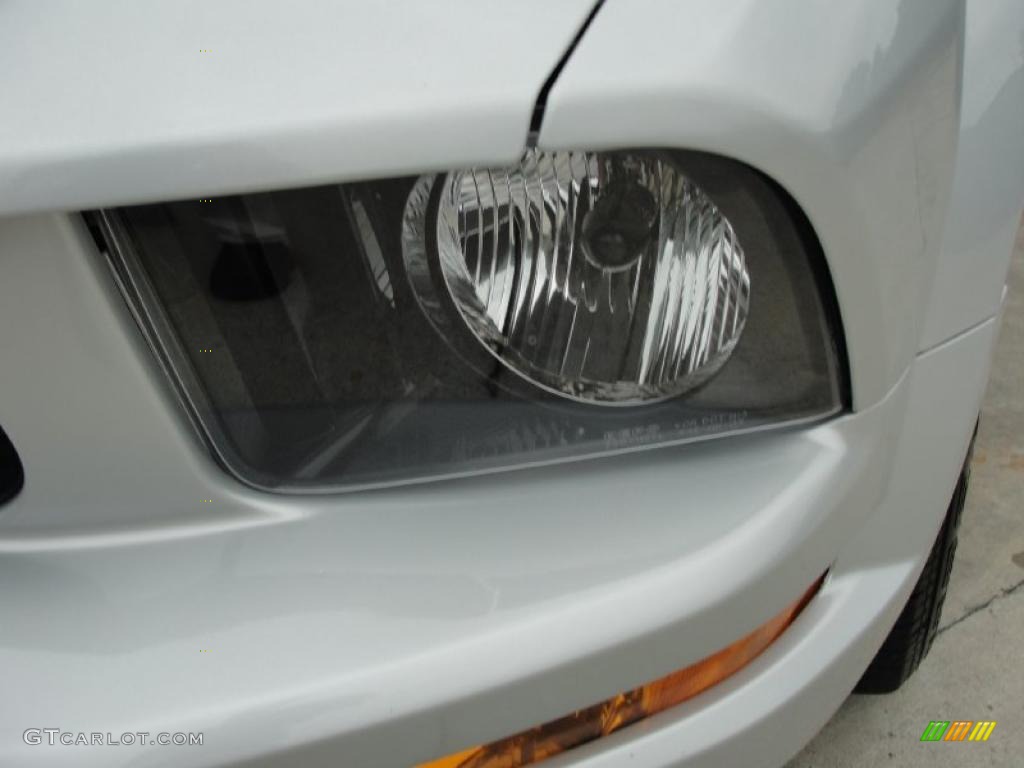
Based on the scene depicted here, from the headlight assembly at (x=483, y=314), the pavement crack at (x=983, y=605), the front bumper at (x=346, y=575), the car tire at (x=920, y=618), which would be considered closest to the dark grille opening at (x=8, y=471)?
the front bumper at (x=346, y=575)

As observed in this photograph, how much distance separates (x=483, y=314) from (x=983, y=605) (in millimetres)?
1501

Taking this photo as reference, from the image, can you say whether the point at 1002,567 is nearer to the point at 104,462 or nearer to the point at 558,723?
the point at 558,723

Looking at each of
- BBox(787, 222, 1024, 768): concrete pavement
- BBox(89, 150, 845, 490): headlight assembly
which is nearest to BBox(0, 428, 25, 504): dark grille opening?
BBox(89, 150, 845, 490): headlight assembly

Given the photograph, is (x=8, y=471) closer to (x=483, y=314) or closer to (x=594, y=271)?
(x=483, y=314)

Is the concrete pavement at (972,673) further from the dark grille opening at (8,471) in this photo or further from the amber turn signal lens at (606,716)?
the dark grille opening at (8,471)

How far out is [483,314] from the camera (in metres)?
0.94

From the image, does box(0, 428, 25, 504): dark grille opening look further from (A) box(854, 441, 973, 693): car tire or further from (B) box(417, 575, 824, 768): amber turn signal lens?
(A) box(854, 441, 973, 693): car tire

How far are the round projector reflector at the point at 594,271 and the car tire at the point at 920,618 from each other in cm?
74

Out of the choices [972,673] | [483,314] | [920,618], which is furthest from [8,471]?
[972,673]

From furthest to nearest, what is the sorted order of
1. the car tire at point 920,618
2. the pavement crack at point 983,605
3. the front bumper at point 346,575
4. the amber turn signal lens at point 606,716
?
the pavement crack at point 983,605 < the car tire at point 920,618 < the amber turn signal lens at point 606,716 < the front bumper at point 346,575

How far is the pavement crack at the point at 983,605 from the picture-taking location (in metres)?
1.95

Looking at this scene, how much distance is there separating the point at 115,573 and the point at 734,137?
652mm

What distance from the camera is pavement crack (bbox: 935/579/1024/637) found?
76.6 inches

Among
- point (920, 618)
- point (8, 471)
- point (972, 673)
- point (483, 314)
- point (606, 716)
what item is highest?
point (483, 314)
